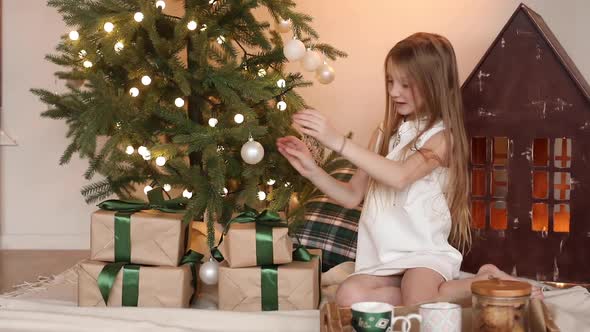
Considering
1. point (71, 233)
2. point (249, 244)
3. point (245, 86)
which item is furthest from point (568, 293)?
point (71, 233)

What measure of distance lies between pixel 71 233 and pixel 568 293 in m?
2.29

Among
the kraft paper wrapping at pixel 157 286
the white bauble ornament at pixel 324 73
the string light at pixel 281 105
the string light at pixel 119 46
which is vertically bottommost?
the kraft paper wrapping at pixel 157 286

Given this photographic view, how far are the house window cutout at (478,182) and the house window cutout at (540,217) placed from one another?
0.60 ft

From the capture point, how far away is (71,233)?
3588mm

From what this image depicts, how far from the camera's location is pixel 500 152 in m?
2.73

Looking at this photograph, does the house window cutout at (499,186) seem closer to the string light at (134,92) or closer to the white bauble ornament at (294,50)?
the white bauble ornament at (294,50)

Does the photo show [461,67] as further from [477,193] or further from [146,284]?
[146,284]

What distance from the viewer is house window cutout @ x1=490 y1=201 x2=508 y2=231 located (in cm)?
268

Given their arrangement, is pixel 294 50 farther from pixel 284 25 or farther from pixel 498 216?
pixel 498 216

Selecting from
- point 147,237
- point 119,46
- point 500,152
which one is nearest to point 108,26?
point 119,46

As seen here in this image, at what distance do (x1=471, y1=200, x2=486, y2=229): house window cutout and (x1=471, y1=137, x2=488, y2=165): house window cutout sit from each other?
14 cm

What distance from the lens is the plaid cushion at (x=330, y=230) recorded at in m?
2.66

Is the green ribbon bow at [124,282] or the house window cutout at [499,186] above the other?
the house window cutout at [499,186]

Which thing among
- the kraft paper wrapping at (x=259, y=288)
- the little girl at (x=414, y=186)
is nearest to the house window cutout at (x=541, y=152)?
the little girl at (x=414, y=186)
